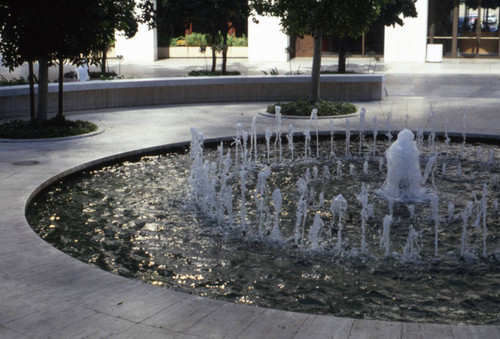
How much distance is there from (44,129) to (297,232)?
25.6ft

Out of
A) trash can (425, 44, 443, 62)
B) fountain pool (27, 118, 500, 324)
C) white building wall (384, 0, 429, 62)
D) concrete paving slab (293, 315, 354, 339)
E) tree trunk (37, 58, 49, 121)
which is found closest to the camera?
concrete paving slab (293, 315, 354, 339)

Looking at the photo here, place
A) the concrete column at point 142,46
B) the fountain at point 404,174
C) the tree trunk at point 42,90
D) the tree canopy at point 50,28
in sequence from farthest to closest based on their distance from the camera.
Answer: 1. the concrete column at point 142,46
2. the tree trunk at point 42,90
3. the tree canopy at point 50,28
4. the fountain at point 404,174

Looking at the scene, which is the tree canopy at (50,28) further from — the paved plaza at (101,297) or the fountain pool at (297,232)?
the fountain pool at (297,232)

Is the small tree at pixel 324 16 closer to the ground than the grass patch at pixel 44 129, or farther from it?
farther from it

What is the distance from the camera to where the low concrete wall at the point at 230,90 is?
62.3 ft

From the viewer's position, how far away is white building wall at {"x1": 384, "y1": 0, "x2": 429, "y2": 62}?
1425 inches

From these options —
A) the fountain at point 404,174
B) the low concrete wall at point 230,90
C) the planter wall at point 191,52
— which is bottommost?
the fountain at point 404,174

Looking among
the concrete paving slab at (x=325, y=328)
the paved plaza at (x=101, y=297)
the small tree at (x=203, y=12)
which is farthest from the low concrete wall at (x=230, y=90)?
the concrete paving slab at (x=325, y=328)

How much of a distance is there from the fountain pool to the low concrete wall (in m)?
6.90

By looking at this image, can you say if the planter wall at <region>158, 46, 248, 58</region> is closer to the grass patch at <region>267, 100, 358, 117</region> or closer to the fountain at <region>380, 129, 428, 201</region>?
the grass patch at <region>267, 100, 358, 117</region>

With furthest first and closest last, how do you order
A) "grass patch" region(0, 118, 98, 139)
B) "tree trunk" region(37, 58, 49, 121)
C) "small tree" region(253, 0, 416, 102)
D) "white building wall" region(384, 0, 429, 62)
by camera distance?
"white building wall" region(384, 0, 429, 62) < "small tree" region(253, 0, 416, 102) < "tree trunk" region(37, 58, 49, 121) < "grass patch" region(0, 118, 98, 139)

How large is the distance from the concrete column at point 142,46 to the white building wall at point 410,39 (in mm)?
13345

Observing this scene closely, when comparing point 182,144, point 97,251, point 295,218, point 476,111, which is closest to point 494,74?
point 476,111

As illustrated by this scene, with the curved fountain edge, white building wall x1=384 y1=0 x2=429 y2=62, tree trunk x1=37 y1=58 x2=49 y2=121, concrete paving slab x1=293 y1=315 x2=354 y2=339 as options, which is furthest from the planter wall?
concrete paving slab x1=293 y1=315 x2=354 y2=339
